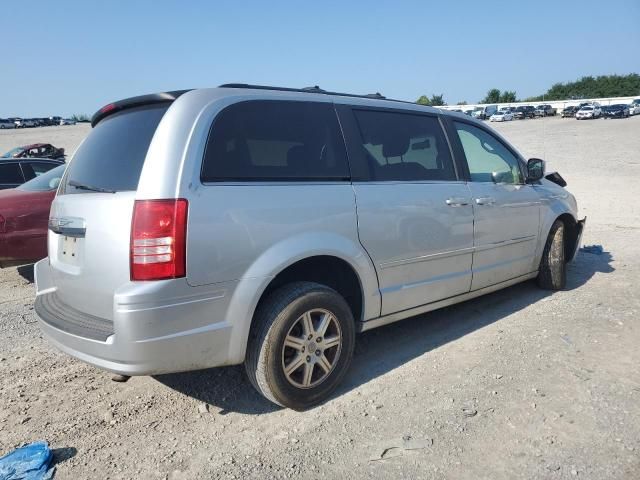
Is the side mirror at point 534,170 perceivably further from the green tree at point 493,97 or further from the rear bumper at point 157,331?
the green tree at point 493,97

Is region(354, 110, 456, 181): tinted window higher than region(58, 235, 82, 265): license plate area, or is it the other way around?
region(354, 110, 456, 181): tinted window

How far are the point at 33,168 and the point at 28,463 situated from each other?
6.66m

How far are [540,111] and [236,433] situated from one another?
214ft

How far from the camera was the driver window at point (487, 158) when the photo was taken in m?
4.43

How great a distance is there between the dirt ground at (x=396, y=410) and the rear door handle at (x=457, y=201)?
1117 mm

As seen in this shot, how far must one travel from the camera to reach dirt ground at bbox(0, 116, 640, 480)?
2.65m

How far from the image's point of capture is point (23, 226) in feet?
18.9

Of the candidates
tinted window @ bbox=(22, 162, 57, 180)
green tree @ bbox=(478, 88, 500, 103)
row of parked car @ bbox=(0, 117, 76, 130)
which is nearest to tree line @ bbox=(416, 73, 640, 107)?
green tree @ bbox=(478, 88, 500, 103)

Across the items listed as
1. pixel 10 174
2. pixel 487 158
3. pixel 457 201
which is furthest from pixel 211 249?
pixel 10 174

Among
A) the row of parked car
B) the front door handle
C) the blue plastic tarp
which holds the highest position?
the row of parked car

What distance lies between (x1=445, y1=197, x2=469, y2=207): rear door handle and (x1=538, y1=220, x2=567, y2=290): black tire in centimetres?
167

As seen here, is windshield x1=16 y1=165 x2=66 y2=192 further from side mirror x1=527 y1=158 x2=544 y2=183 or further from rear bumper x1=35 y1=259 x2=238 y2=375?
side mirror x1=527 y1=158 x2=544 y2=183

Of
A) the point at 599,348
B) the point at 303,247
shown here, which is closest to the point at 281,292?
the point at 303,247

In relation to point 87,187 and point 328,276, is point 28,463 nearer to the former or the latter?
point 87,187
